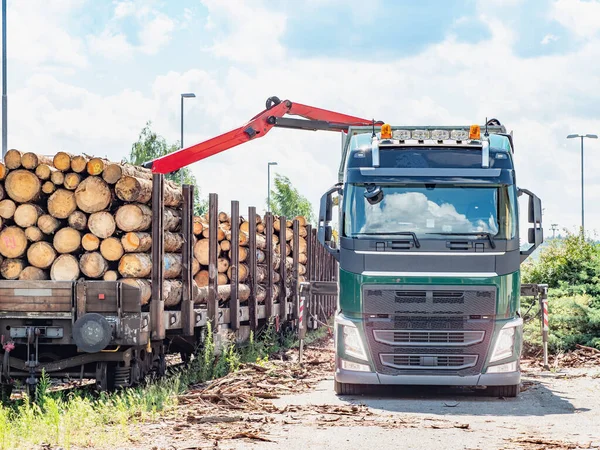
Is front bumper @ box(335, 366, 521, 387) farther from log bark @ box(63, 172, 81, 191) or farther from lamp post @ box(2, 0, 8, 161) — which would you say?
lamp post @ box(2, 0, 8, 161)

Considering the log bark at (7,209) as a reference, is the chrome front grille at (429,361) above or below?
below

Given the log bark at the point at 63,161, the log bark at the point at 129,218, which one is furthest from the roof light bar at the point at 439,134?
the log bark at the point at 63,161

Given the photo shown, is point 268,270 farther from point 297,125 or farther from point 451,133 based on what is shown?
point 451,133

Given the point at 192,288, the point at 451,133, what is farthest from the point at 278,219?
the point at 451,133

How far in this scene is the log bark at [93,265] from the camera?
13016 millimetres

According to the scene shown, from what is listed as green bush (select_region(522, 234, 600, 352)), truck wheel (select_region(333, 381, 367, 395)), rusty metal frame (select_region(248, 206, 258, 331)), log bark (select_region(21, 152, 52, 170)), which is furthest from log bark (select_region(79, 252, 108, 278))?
green bush (select_region(522, 234, 600, 352))

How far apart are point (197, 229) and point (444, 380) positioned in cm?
550

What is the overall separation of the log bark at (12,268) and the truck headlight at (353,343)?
4.10m

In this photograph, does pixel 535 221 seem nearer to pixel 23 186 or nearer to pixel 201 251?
pixel 201 251

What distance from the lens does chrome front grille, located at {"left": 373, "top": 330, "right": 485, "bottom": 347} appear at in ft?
41.1

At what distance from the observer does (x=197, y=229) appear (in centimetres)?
1659

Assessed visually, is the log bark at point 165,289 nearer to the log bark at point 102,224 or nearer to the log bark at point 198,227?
the log bark at point 102,224

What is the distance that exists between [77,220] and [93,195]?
1.22ft

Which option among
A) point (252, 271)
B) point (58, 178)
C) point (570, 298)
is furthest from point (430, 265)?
point (570, 298)
